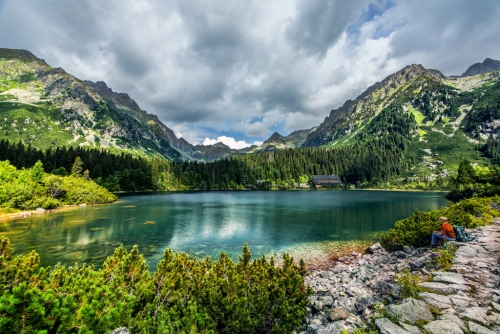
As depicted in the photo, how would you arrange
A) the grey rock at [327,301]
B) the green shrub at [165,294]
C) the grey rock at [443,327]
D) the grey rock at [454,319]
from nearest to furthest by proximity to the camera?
the green shrub at [165,294], the grey rock at [443,327], the grey rock at [454,319], the grey rock at [327,301]

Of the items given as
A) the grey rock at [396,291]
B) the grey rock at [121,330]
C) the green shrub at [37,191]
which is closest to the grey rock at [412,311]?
the grey rock at [396,291]

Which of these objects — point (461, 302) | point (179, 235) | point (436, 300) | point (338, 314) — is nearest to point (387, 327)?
point (338, 314)

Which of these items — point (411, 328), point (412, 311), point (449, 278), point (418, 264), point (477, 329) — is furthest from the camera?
point (418, 264)

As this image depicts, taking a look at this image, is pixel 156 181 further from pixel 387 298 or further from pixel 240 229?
pixel 387 298

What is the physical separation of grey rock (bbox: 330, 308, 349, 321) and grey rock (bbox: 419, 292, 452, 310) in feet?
10.9

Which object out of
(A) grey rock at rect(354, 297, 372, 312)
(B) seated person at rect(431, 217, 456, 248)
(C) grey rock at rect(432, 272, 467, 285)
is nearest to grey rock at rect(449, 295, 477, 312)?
(C) grey rock at rect(432, 272, 467, 285)

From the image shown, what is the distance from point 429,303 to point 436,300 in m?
0.46

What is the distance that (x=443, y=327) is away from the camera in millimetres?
7664

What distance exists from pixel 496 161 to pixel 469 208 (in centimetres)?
24317

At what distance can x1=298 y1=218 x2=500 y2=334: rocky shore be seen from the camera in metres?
8.05

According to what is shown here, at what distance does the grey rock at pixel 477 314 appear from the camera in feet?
26.4

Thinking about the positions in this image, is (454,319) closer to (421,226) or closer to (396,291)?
(396,291)

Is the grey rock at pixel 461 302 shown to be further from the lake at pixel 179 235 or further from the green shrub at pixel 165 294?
the lake at pixel 179 235

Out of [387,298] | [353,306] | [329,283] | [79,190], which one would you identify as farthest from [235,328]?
[79,190]
